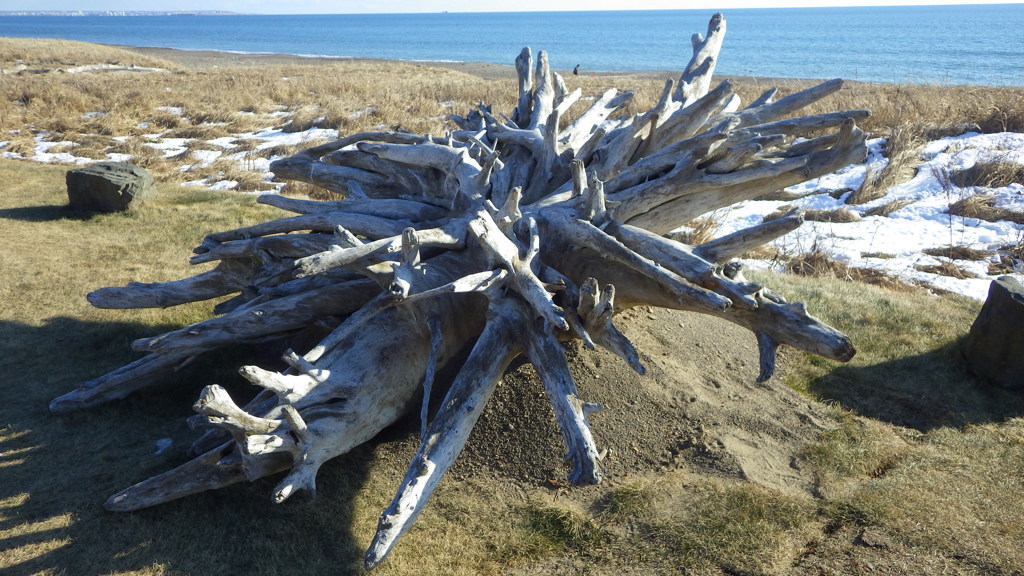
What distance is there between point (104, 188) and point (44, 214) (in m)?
0.86

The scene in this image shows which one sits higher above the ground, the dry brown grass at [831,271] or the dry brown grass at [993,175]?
the dry brown grass at [993,175]

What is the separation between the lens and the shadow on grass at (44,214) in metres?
8.22

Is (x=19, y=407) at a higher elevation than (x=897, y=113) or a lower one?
lower

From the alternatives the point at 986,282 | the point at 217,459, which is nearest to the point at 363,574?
the point at 217,459

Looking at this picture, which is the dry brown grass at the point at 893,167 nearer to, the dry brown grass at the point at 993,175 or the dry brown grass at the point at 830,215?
the dry brown grass at the point at 830,215

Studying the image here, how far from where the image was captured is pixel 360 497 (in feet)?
12.5

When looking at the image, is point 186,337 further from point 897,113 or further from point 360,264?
point 897,113

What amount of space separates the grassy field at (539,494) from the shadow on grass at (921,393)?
0.02 metres

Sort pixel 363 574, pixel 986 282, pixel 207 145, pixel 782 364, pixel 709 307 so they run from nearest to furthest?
pixel 363 574 < pixel 709 307 < pixel 782 364 < pixel 986 282 < pixel 207 145

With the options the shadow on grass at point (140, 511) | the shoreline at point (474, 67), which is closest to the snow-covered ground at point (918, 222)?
the shadow on grass at point (140, 511)

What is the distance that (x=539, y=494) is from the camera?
3824mm

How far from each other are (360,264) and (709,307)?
2013mm

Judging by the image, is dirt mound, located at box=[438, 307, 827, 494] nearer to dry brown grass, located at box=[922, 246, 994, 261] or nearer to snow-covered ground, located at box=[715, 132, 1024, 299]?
snow-covered ground, located at box=[715, 132, 1024, 299]

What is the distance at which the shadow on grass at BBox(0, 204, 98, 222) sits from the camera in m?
8.22
